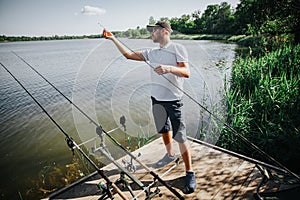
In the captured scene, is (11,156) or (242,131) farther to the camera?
(11,156)

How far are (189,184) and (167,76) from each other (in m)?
1.34

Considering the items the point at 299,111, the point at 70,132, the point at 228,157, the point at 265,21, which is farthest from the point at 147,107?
the point at 265,21

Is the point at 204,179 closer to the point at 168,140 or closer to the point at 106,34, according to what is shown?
the point at 168,140

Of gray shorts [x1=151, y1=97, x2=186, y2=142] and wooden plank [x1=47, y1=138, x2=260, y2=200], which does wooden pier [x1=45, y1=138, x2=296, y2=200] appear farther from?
gray shorts [x1=151, y1=97, x2=186, y2=142]

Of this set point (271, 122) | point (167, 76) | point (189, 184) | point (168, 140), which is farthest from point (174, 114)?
point (271, 122)

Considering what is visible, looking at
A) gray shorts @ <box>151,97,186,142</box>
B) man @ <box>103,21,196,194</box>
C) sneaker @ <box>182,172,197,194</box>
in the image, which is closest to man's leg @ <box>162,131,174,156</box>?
man @ <box>103,21,196,194</box>

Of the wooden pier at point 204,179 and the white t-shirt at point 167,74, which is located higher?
the white t-shirt at point 167,74

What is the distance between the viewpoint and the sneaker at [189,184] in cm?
244

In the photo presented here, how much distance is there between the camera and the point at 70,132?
615 centimetres

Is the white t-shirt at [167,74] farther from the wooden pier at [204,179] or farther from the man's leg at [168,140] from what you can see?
the wooden pier at [204,179]

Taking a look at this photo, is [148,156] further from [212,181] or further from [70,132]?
[70,132]

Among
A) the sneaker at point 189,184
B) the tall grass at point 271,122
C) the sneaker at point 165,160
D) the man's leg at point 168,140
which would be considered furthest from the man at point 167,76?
the tall grass at point 271,122

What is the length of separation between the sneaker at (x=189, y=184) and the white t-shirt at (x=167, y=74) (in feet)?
3.31

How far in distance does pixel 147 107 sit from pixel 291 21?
927 centimetres
